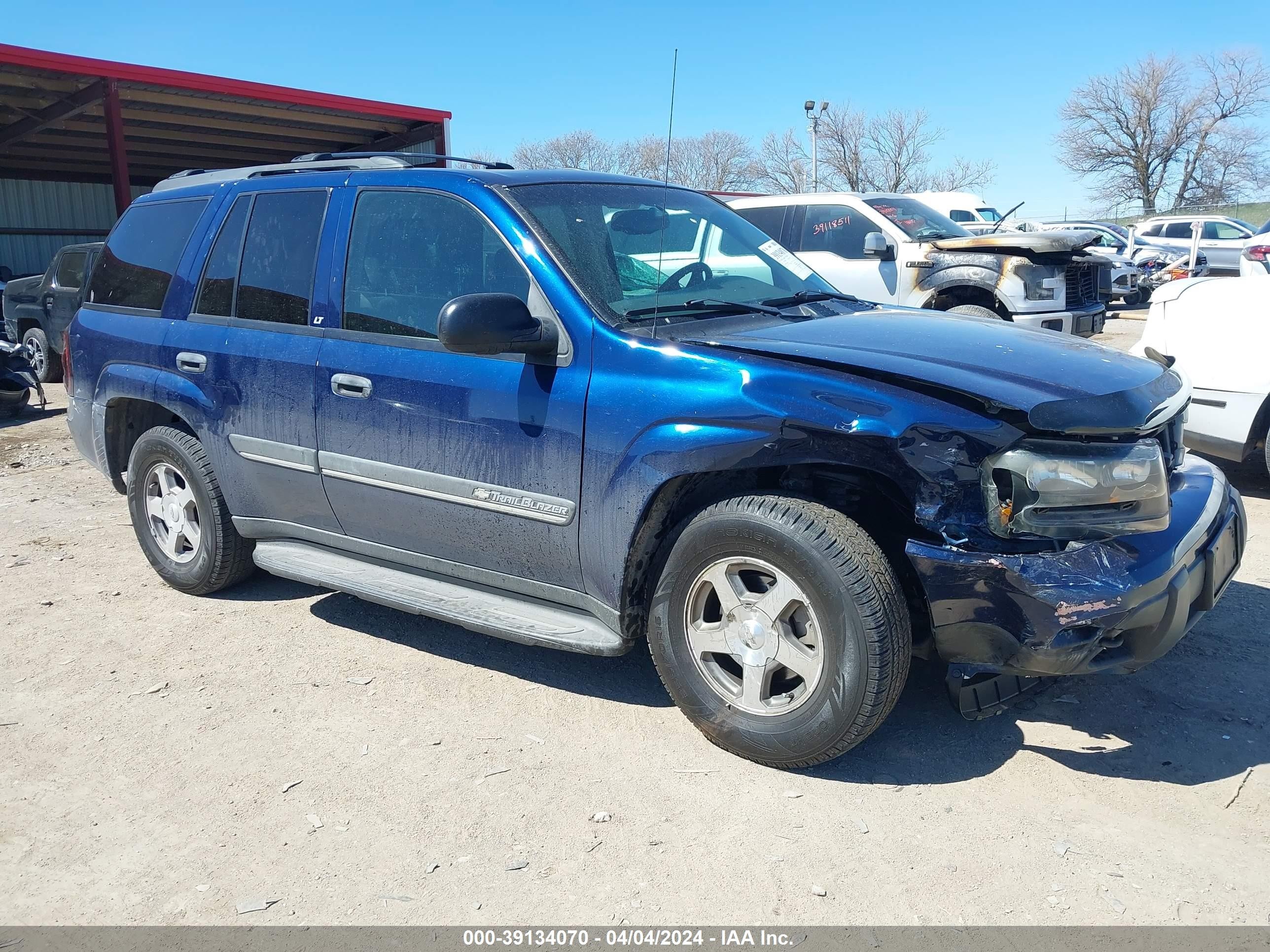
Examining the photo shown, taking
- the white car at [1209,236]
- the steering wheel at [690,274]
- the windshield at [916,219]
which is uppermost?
the white car at [1209,236]

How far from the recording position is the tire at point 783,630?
2.94 m

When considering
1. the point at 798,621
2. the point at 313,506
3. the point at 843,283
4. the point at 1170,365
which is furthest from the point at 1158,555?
the point at 843,283

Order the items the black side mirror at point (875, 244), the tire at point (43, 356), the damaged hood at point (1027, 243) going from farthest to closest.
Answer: the tire at point (43, 356) < the damaged hood at point (1027, 243) < the black side mirror at point (875, 244)

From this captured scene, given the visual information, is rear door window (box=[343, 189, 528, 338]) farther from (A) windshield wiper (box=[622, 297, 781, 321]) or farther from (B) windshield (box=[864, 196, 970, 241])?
(B) windshield (box=[864, 196, 970, 241])

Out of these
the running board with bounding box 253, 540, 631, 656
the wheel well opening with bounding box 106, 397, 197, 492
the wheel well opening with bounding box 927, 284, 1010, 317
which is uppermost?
the wheel well opening with bounding box 927, 284, 1010, 317

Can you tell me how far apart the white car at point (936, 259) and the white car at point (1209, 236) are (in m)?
12.7

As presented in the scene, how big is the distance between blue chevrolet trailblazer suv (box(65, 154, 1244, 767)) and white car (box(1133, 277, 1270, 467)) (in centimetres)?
215

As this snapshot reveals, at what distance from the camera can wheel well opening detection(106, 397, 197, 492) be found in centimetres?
503

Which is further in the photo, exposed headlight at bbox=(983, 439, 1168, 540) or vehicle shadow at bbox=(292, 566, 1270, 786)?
vehicle shadow at bbox=(292, 566, 1270, 786)

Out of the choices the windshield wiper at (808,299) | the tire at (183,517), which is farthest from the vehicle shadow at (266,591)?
the windshield wiper at (808,299)

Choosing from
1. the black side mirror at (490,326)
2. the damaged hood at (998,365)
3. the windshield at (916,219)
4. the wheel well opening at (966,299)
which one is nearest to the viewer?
the damaged hood at (998,365)

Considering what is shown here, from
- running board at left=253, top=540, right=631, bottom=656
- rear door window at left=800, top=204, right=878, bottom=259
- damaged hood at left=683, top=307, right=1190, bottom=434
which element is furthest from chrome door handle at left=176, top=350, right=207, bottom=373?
rear door window at left=800, top=204, right=878, bottom=259

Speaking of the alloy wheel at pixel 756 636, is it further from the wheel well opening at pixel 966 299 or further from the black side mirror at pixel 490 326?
the wheel well opening at pixel 966 299

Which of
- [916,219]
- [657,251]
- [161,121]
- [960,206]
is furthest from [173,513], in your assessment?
[960,206]
